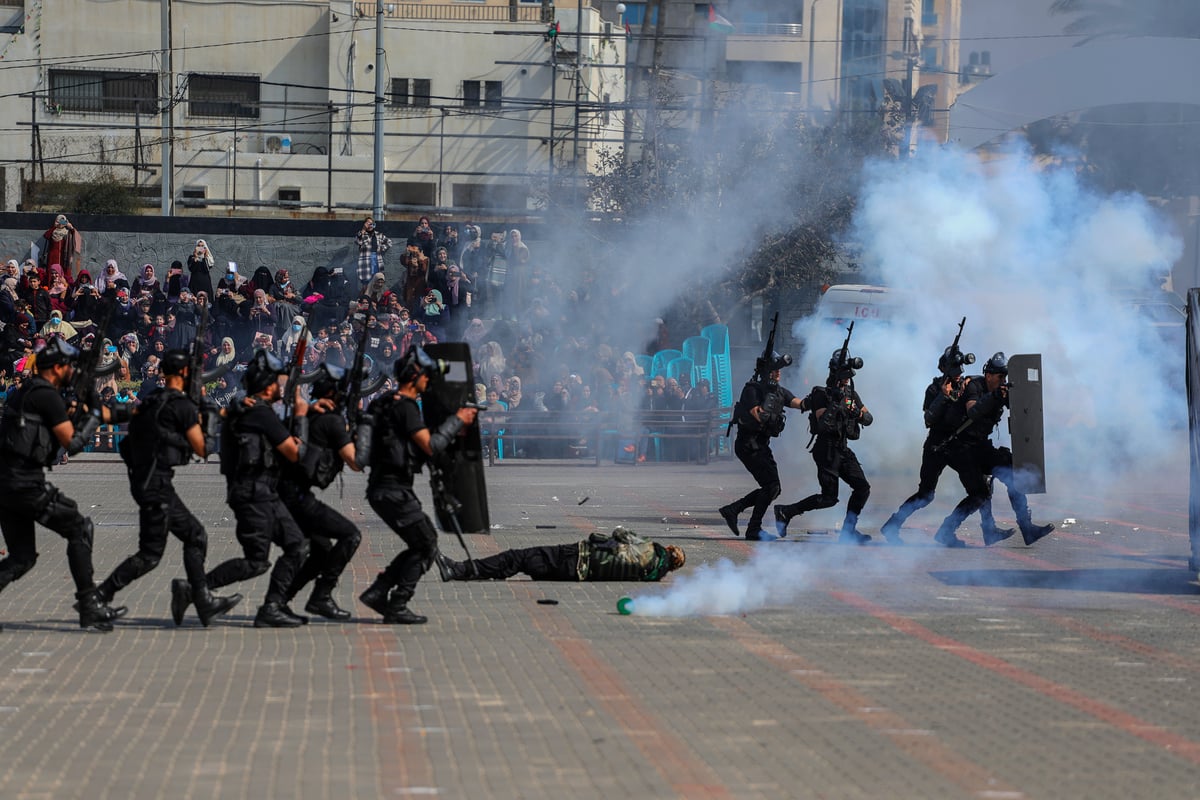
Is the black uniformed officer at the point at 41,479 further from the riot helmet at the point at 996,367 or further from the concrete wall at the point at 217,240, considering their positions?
the concrete wall at the point at 217,240

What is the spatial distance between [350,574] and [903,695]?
5.26 metres

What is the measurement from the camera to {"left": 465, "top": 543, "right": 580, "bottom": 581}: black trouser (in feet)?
37.4

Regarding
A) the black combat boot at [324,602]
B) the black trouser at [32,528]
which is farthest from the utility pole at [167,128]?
the black combat boot at [324,602]

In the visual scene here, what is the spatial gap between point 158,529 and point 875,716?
4.26 metres

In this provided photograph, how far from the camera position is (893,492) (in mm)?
20141

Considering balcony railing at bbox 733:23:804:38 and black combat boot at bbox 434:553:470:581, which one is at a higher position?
balcony railing at bbox 733:23:804:38

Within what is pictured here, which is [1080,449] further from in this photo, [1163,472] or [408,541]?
[408,541]

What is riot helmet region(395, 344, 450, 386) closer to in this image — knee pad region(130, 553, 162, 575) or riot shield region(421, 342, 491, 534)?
riot shield region(421, 342, 491, 534)

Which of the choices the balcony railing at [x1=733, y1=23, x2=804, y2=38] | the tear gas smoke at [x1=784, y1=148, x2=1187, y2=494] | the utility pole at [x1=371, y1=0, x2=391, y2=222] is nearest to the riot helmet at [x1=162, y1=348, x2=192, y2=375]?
the tear gas smoke at [x1=784, y1=148, x2=1187, y2=494]

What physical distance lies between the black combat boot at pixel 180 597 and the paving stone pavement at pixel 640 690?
4.8 inches

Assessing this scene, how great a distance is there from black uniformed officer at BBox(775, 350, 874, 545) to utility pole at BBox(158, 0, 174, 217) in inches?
725

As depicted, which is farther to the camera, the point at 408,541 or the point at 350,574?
the point at 350,574

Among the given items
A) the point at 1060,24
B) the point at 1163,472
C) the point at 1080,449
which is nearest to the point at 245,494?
the point at 1080,449

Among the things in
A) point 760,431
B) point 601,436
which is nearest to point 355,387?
point 760,431
